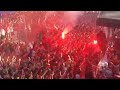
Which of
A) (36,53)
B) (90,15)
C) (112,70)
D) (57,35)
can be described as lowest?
(112,70)

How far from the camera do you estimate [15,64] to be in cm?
451

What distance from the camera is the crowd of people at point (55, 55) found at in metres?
4.41

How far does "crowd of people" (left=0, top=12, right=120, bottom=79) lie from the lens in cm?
441

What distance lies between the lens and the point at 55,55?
14.7 feet

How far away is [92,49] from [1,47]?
164 cm

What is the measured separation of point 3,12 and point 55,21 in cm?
97

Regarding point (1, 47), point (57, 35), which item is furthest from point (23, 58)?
point (57, 35)

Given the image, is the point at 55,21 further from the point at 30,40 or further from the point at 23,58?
the point at 23,58

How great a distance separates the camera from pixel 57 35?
4.53 meters

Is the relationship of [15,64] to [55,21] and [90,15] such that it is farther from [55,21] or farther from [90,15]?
[90,15]

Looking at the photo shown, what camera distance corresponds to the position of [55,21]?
14.9 ft

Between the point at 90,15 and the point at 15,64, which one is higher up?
the point at 90,15

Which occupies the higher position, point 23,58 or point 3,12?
point 3,12
